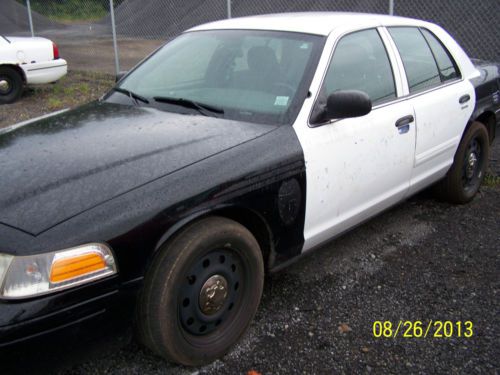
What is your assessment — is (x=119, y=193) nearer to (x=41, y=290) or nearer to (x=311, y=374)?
(x=41, y=290)

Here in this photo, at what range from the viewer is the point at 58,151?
2586 millimetres

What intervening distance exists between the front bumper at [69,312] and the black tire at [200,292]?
117 mm

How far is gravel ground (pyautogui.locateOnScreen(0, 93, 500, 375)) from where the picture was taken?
8.31ft

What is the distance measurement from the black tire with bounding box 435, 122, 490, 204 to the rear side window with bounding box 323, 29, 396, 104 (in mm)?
1221

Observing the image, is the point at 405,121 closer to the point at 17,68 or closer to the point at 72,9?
the point at 17,68

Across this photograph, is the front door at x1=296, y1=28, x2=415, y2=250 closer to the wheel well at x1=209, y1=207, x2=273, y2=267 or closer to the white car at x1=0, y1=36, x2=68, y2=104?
the wheel well at x1=209, y1=207, x2=273, y2=267

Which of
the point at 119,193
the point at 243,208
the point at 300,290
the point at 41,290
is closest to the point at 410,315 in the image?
the point at 300,290

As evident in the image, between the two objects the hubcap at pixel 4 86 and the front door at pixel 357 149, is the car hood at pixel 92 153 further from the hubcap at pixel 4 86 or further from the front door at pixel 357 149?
the hubcap at pixel 4 86

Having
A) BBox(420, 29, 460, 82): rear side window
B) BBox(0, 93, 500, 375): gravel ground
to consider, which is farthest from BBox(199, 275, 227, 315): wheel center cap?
BBox(420, 29, 460, 82): rear side window

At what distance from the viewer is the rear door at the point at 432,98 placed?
365cm

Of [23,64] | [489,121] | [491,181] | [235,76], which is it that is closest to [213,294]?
[235,76]

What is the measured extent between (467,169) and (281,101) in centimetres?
238

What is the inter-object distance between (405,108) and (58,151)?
2220mm
